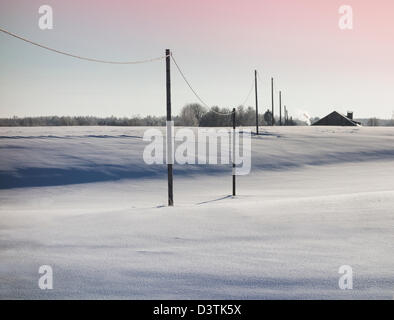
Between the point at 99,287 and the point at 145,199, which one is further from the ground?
the point at 99,287

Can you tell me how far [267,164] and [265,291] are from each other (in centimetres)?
2043

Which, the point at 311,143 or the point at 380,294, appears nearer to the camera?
the point at 380,294

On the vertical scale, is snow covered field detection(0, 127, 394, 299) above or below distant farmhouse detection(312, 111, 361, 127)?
below

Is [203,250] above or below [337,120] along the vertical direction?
below

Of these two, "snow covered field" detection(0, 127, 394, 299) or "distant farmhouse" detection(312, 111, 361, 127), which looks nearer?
"snow covered field" detection(0, 127, 394, 299)

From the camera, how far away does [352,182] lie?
1873 cm

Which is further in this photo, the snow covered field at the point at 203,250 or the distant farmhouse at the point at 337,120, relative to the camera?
the distant farmhouse at the point at 337,120

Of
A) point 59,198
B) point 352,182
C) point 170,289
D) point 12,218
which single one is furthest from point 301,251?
point 352,182

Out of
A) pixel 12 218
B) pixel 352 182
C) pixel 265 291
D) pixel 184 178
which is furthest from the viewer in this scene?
pixel 184 178

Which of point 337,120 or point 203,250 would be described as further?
point 337,120

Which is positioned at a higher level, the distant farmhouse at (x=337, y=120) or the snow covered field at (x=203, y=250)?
the distant farmhouse at (x=337, y=120)

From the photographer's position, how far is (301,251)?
5.24 metres
